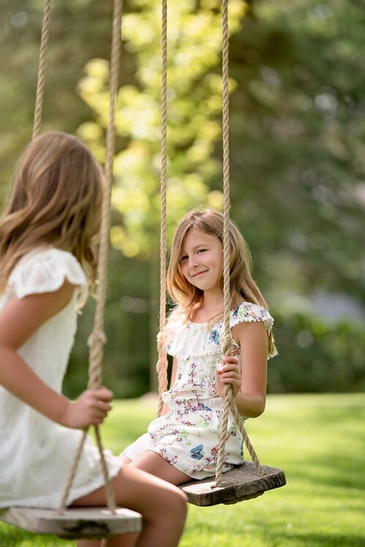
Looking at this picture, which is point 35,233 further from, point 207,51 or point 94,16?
point 94,16

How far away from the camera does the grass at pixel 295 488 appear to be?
4422mm

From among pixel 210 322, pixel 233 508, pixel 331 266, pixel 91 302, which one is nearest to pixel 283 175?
pixel 331 266

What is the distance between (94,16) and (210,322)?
14.3m

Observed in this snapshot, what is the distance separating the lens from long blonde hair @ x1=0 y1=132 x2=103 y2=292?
7.84ft

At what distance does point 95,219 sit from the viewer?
2.47m

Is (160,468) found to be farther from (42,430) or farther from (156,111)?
(156,111)

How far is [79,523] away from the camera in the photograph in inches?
85.0

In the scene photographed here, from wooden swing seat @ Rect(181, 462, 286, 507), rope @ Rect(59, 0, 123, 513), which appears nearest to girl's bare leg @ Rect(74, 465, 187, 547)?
rope @ Rect(59, 0, 123, 513)

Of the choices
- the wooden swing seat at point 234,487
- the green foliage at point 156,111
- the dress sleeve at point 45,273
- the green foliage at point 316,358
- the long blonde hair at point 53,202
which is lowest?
the wooden swing seat at point 234,487

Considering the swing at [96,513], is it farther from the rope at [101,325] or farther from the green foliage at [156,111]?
the green foliage at [156,111]

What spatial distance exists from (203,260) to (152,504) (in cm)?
118

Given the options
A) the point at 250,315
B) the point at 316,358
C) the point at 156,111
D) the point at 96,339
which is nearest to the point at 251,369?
the point at 250,315

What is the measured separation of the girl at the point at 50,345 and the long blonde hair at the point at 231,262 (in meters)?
0.96

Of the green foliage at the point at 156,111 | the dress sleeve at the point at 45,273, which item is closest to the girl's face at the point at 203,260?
the dress sleeve at the point at 45,273
